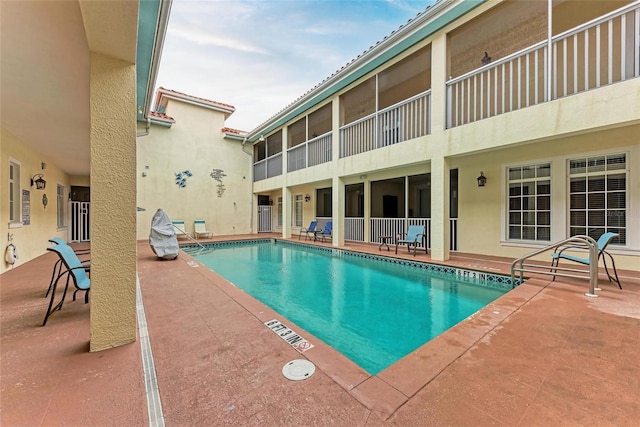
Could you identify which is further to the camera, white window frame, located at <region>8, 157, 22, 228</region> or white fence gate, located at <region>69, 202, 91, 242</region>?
white fence gate, located at <region>69, 202, 91, 242</region>

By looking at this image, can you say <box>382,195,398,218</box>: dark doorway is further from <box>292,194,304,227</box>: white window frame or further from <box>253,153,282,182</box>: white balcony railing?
<box>253,153,282,182</box>: white balcony railing

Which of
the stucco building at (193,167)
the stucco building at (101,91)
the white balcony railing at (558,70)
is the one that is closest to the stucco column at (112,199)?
the stucco building at (101,91)

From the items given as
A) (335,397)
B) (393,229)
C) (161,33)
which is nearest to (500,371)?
(335,397)

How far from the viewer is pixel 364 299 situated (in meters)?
4.97

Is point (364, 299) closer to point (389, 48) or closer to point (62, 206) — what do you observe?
point (389, 48)

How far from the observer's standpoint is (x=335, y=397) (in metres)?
1.87

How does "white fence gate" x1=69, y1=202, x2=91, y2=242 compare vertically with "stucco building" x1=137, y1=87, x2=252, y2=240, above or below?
below

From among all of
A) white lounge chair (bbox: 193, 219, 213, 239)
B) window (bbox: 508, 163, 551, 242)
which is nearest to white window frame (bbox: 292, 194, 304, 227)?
white lounge chair (bbox: 193, 219, 213, 239)

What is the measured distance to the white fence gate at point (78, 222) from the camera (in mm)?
11648

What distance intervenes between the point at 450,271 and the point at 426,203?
295 inches

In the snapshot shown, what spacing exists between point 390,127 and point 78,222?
13882 mm

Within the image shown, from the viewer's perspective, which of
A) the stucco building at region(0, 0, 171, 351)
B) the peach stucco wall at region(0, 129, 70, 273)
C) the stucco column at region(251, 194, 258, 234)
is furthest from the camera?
the stucco column at region(251, 194, 258, 234)

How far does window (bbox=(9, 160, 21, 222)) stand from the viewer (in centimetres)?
604

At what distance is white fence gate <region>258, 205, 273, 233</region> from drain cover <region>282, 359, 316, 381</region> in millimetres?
14473
